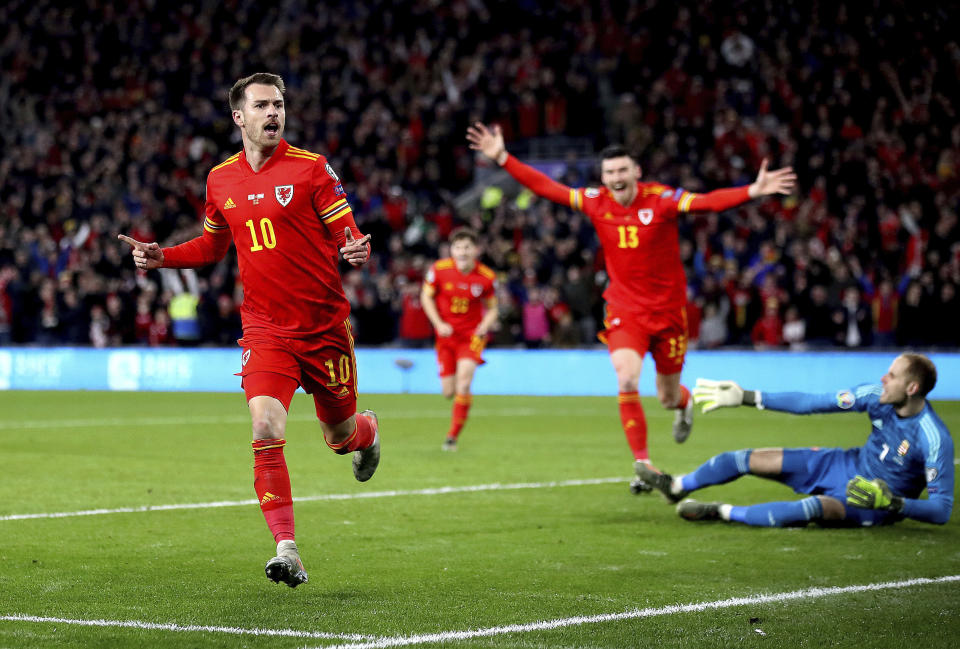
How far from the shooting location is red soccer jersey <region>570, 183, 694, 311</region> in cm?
1070

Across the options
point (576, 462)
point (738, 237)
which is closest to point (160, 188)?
point (738, 237)

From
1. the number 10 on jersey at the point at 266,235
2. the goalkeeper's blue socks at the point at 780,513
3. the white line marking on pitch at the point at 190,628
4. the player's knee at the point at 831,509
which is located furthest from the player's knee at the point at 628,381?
the white line marking on pitch at the point at 190,628

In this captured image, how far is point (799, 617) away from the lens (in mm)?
5789

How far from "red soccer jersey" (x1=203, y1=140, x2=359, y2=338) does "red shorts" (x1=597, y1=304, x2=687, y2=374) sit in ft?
14.3

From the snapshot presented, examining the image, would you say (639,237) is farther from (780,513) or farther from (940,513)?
(940,513)

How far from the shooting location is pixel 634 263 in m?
10.9

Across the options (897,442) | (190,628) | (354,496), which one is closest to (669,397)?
(354,496)

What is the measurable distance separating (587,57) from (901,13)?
6777 millimetres

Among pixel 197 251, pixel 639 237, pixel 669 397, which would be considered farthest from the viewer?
pixel 669 397

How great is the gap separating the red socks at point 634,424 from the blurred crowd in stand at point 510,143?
12.1m

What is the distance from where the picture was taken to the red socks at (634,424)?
10.5 meters

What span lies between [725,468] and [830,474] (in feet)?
2.03

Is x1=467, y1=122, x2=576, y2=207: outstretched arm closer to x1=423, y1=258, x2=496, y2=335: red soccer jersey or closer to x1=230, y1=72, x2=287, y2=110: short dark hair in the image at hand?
x1=230, y1=72, x2=287, y2=110: short dark hair

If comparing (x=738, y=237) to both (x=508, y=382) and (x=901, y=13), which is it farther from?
(x=901, y=13)
